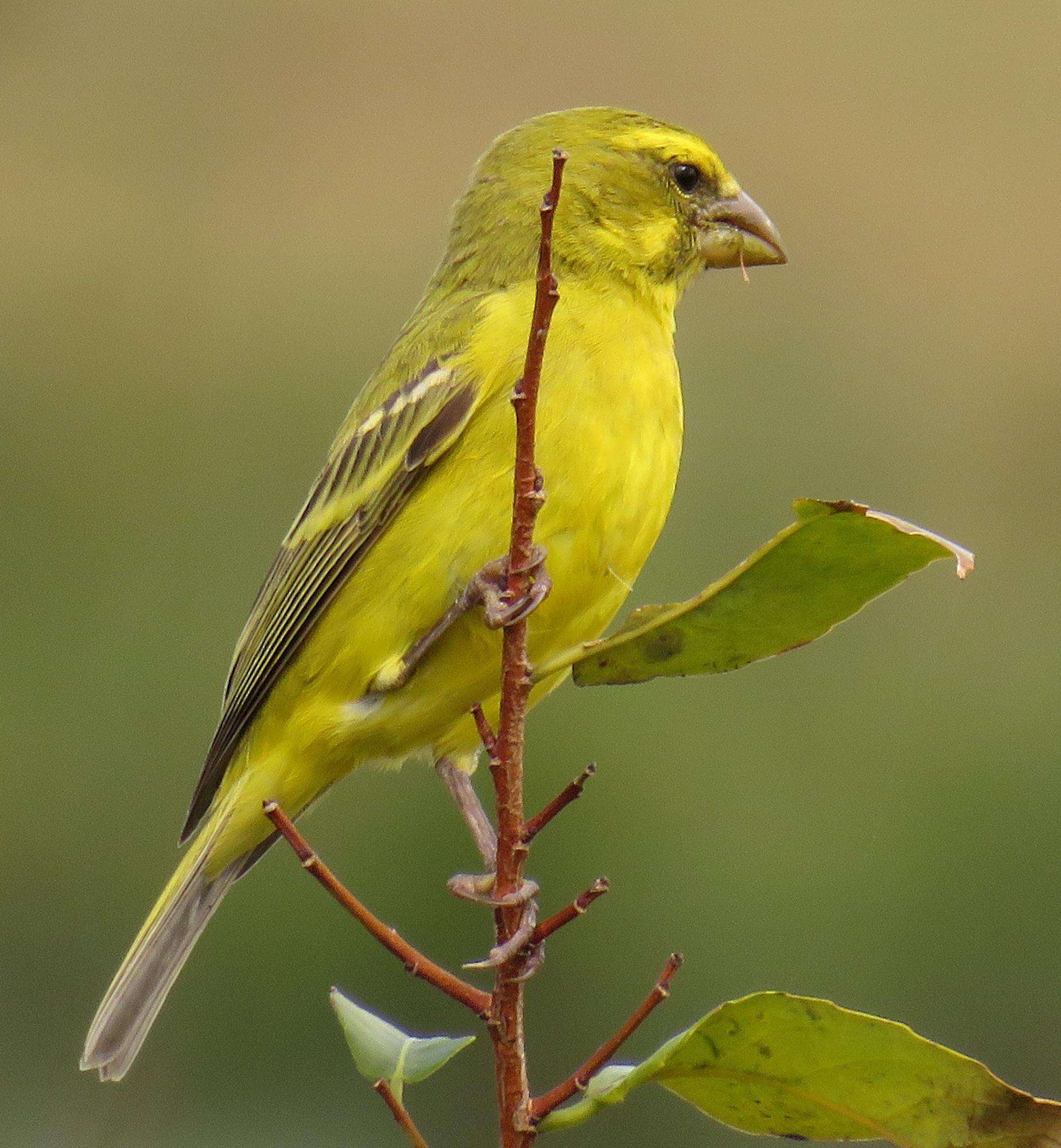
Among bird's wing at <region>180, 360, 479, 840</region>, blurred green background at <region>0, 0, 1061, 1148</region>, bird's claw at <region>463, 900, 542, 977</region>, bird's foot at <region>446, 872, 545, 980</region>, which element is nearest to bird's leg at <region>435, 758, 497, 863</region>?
bird's wing at <region>180, 360, 479, 840</region>

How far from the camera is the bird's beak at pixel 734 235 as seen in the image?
10.2 feet

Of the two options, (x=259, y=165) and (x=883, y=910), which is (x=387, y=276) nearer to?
(x=259, y=165)

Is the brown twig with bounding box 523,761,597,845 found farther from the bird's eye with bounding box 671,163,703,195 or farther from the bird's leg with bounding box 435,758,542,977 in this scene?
the bird's eye with bounding box 671,163,703,195

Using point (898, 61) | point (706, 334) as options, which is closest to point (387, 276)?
point (706, 334)

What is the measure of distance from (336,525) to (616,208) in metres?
0.70

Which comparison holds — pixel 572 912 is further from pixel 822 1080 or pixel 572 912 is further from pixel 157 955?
pixel 157 955

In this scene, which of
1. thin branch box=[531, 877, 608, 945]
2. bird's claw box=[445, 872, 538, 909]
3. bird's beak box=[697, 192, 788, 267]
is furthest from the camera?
bird's beak box=[697, 192, 788, 267]

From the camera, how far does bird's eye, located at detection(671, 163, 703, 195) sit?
3.14 m

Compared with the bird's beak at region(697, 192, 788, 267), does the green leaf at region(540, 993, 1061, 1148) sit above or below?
below

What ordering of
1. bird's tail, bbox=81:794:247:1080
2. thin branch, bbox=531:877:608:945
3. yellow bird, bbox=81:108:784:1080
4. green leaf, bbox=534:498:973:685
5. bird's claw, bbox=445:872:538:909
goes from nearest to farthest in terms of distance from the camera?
thin branch, bbox=531:877:608:945 < green leaf, bbox=534:498:973:685 < bird's claw, bbox=445:872:538:909 < yellow bird, bbox=81:108:784:1080 < bird's tail, bbox=81:794:247:1080

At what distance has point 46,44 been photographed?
16438 millimetres

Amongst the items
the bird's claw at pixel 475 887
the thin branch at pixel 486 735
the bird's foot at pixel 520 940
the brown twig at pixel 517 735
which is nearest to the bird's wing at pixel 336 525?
the bird's claw at pixel 475 887

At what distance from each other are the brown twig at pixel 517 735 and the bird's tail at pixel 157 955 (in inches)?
52.3

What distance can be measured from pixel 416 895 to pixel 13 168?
35.0 ft
